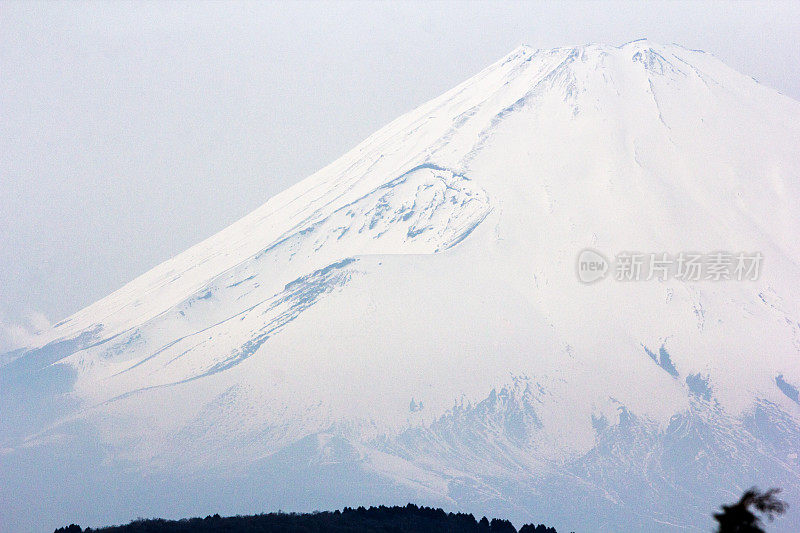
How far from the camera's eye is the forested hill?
3834 cm

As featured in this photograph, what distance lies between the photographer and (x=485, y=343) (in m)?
84.2

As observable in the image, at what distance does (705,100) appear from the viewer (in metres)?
106

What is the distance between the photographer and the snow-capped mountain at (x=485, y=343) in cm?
7638

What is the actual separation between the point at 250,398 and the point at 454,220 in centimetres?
2407

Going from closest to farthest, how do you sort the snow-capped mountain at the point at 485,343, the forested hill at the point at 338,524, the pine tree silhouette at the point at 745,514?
1. the pine tree silhouette at the point at 745,514
2. the forested hill at the point at 338,524
3. the snow-capped mountain at the point at 485,343

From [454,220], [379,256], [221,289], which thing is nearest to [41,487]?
[221,289]

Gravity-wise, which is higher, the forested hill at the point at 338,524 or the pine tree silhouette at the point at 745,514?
the forested hill at the point at 338,524

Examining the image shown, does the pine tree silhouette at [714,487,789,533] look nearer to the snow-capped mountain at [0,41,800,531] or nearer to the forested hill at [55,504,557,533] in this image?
the forested hill at [55,504,557,533]

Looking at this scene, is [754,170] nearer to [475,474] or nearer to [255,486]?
[475,474]

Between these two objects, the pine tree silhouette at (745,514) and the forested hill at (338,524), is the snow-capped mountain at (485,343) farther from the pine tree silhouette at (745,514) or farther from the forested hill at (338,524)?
the pine tree silhouette at (745,514)

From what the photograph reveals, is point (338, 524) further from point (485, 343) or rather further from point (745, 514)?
point (485, 343)

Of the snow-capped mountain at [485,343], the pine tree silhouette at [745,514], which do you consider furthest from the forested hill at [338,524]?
the snow-capped mountain at [485,343]

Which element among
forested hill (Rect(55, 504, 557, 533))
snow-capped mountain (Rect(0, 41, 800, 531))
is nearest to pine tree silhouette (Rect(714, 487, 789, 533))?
→ forested hill (Rect(55, 504, 557, 533))

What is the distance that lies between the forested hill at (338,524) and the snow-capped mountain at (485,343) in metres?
28.0
